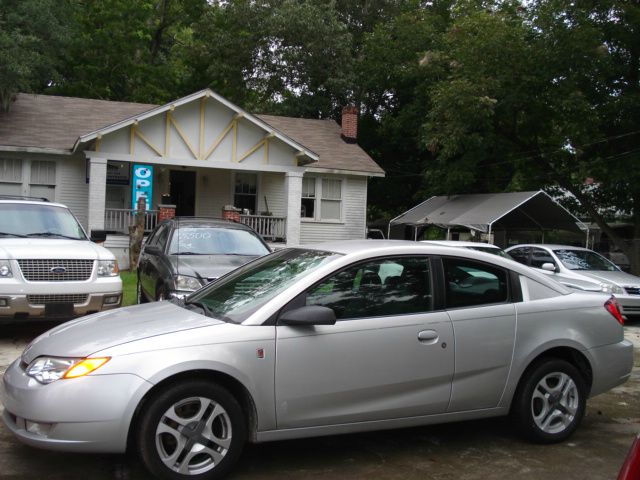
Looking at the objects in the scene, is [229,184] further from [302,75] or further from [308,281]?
[308,281]

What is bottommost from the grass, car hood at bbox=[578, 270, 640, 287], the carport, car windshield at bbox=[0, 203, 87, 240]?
the grass

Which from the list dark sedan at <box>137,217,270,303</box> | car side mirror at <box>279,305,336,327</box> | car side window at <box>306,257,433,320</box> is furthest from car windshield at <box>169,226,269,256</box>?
car side mirror at <box>279,305,336,327</box>

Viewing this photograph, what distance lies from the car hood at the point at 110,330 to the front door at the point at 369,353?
66 centimetres

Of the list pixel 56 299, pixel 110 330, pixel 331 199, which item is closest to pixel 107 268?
pixel 56 299

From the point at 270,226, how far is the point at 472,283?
15.8m

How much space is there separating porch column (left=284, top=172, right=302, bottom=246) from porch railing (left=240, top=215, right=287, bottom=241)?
0.18 m

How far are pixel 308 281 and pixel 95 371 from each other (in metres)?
1.46

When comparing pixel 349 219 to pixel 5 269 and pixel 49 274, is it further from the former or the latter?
pixel 5 269

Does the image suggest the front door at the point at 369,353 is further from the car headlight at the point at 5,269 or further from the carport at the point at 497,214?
the carport at the point at 497,214

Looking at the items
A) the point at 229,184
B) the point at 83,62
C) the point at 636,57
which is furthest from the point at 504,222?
the point at 83,62

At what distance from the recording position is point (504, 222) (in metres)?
24.6

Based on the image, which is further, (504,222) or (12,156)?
(504,222)

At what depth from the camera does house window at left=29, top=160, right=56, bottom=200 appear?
757 inches

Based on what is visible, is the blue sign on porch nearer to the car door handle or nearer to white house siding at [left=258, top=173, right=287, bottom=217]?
white house siding at [left=258, top=173, right=287, bottom=217]
